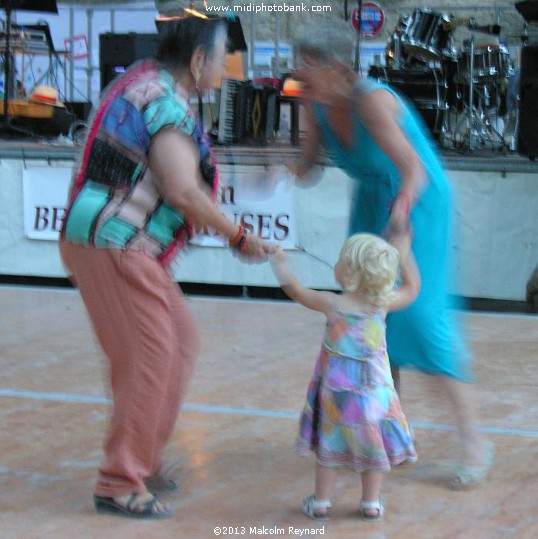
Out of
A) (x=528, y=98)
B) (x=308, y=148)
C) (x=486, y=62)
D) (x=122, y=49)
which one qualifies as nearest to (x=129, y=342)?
(x=308, y=148)

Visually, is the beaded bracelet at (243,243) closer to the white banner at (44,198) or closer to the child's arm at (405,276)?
the child's arm at (405,276)

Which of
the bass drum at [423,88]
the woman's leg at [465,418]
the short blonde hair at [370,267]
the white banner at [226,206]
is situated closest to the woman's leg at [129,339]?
the short blonde hair at [370,267]

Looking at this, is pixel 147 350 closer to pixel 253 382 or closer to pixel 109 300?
pixel 109 300

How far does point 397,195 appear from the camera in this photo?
3250 millimetres

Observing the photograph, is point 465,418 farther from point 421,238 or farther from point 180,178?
point 180,178

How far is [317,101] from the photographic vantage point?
11.3ft

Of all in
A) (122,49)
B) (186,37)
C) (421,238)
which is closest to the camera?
(186,37)

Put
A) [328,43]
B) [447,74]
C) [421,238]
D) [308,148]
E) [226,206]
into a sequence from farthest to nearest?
[447,74], [226,206], [308,148], [421,238], [328,43]

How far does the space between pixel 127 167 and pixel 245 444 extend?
149 centimetres

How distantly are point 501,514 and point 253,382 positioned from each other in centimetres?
191

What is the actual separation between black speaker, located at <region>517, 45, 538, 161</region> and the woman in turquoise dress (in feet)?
17.1

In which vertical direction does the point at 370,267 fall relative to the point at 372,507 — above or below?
above

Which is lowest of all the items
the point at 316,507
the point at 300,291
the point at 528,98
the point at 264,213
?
the point at 316,507

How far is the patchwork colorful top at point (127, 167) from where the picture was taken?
288cm
